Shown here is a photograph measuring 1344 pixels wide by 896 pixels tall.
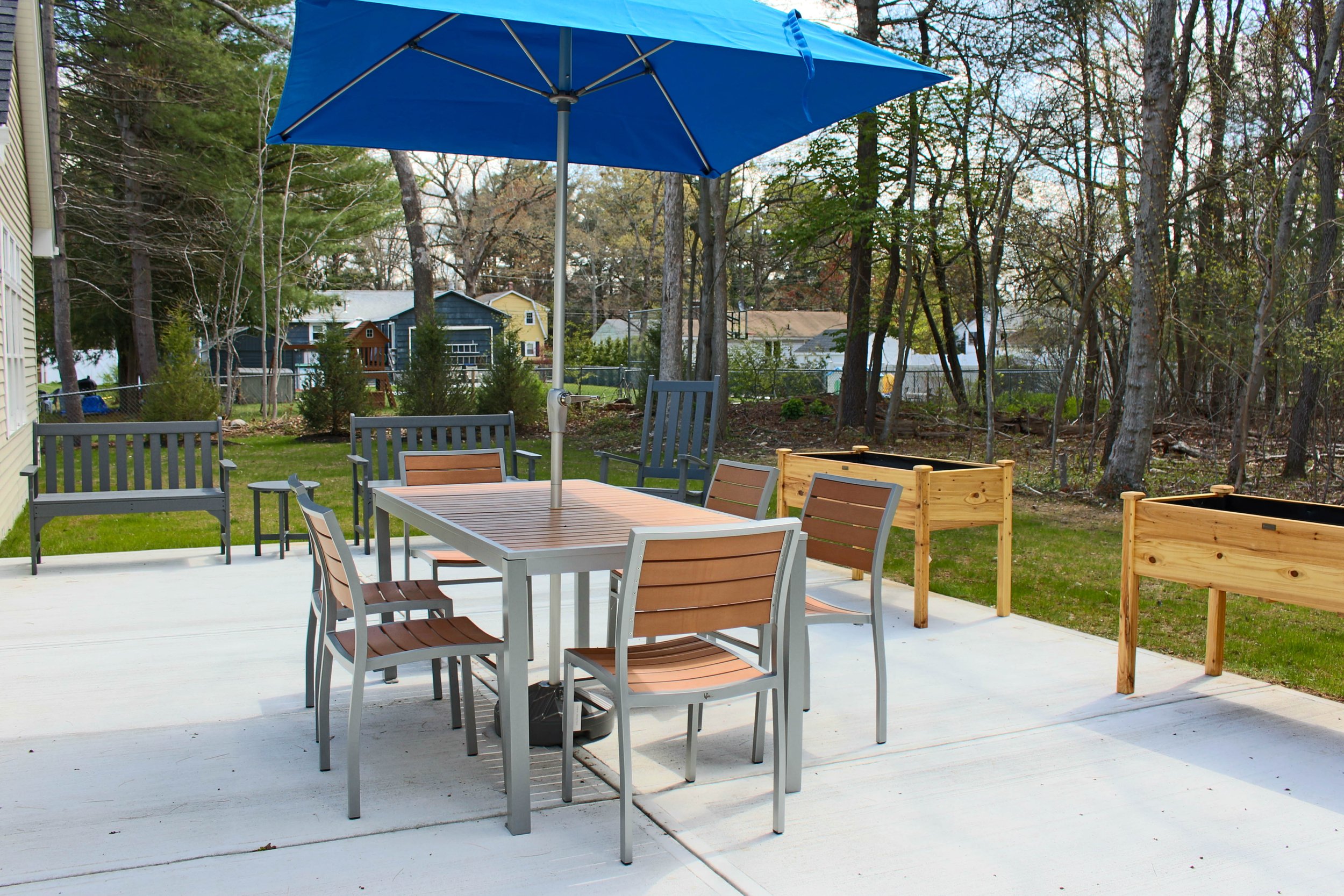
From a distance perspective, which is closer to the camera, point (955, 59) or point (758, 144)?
point (758, 144)

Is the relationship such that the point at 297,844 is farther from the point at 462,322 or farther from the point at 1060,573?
the point at 462,322

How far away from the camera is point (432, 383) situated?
50.8 ft

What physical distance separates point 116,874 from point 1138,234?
9373mm

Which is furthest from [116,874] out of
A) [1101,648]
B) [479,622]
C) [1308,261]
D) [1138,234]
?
[1308,261]

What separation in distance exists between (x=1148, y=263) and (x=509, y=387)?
9876 millimetres

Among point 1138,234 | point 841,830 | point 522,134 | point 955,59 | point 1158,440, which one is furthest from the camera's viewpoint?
point 955,59

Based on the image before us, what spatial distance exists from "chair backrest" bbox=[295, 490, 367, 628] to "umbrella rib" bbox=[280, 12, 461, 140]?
1.67m

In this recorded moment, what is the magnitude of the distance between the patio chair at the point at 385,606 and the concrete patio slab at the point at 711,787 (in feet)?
→ 0.28

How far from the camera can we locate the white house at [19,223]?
8047mm

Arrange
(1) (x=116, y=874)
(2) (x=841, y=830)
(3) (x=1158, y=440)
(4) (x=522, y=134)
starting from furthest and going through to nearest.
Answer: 1. (3) (x=1158, y=440)
2. (4) (x=522, y=134)
3. (2) (x=841, y=830)
4. (1) (x=116, y=874)

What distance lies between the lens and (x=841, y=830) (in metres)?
2.83

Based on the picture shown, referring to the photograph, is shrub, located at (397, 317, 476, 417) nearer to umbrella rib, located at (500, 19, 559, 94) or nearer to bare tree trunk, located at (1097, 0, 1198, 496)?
bare tree trunk, located at (1097, 0, 1198, 496)

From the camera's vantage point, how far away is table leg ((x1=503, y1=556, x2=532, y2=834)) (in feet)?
9.11

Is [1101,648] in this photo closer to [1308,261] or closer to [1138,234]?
[1138,234]
